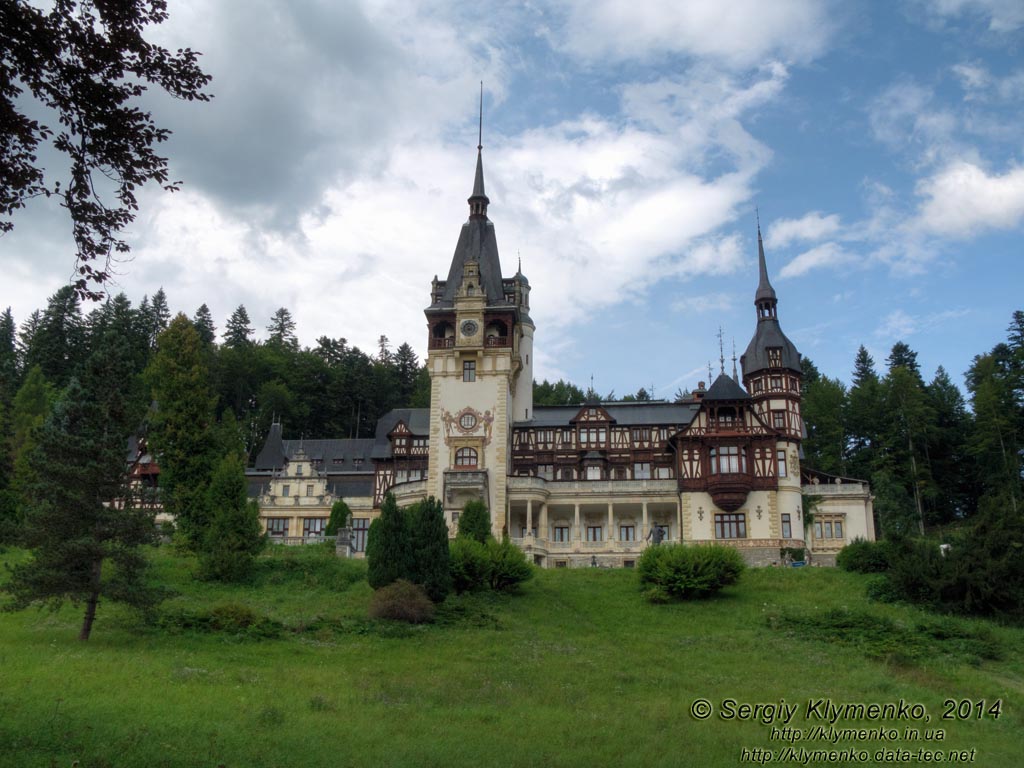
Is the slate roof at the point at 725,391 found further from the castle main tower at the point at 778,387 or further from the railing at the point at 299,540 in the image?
the railing at the point at 299,540

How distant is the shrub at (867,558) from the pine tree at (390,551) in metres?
22.9

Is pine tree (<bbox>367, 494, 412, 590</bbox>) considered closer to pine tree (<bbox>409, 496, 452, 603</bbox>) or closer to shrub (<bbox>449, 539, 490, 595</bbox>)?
pine tree (<bbox>409, 496, 452, 603</bbox>)

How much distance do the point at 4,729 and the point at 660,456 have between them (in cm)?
5092

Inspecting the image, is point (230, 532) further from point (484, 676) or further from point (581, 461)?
point (581, 461)

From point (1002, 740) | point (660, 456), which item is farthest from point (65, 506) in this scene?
point (660, 456)

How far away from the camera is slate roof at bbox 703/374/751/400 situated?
58.5 metres

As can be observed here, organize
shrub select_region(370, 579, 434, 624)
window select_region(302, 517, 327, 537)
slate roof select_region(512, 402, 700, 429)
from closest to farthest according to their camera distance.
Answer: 1. shrub select_region(370, 579, 434, 624)
2. slate roof select_region(512, 402, 700, 429)
3. window select_region(302, 517, 327, 537)

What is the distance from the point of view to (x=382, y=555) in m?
38.0

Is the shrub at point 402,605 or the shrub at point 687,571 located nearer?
the shrub at point 402,605

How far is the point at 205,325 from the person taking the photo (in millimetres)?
110312

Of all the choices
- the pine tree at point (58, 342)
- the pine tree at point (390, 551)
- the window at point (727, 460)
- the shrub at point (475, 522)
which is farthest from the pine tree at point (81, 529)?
the pine tree at point (58, 342)

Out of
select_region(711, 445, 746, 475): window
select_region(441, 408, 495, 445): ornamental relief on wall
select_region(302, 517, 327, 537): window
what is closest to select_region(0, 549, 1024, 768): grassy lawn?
select_region(711, 445, 746, 475): window

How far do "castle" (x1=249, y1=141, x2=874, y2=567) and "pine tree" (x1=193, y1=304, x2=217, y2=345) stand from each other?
144ft

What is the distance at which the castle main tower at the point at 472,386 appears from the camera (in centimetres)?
5897
